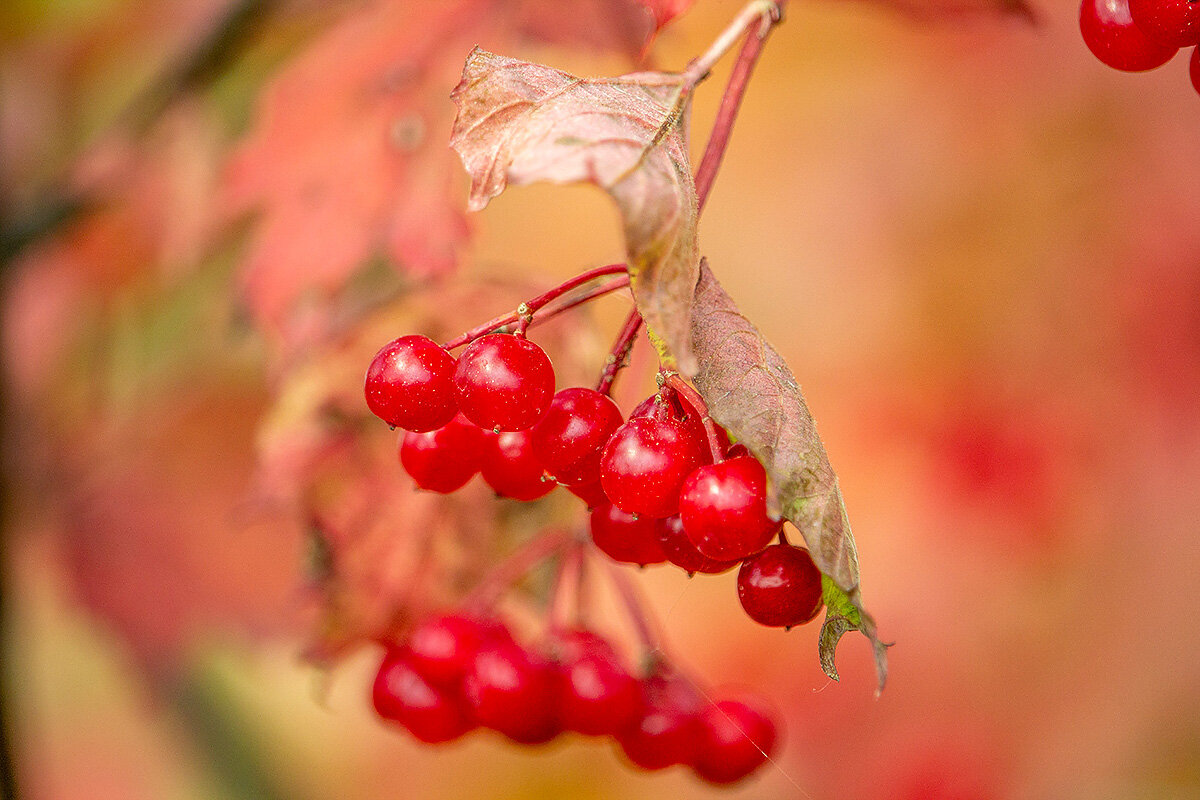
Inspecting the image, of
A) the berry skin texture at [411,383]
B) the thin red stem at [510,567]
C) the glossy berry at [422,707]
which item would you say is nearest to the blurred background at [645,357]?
the thin red stem at [510,567]

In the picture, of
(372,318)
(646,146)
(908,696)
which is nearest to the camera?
(646,146)

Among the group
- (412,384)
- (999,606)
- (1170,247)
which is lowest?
(999,606)

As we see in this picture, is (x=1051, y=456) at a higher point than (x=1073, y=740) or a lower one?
higher

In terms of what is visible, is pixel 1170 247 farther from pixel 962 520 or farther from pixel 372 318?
pixel 372 318

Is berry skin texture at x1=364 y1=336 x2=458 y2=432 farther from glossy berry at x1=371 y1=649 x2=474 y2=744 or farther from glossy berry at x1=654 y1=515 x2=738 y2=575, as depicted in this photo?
glossy berry at x1=371 y1=649 x2=474 y2=744

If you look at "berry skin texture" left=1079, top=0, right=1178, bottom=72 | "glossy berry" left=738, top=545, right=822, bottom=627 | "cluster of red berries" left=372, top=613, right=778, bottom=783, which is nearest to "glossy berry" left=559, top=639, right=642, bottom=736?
"cluster of red berries" left=372, top=613, right=778, bottom=783

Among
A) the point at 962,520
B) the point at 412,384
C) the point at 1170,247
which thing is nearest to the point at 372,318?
the point at 412,384
